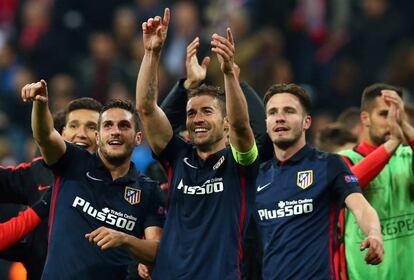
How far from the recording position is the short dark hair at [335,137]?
368 inches

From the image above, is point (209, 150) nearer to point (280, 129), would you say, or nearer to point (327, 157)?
point (280, 129)

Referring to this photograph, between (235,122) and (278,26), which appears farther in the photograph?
(278,26)

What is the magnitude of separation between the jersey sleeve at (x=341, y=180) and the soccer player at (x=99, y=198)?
114 cm

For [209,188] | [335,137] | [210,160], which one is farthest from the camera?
[335,137]

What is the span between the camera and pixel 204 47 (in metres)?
13.6

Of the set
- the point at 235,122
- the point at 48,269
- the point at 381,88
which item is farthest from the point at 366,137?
the point at 48,269

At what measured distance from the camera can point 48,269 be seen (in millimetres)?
7043

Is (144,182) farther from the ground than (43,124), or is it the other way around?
(43,124)

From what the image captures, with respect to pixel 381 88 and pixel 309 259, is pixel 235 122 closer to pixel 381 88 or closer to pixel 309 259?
pixel 309 259

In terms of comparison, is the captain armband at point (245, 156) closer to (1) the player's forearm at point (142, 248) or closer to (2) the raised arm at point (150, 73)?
(2) the raised arm at point (150, 73)

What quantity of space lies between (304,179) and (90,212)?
139 cm

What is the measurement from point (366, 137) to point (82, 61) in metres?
7.30

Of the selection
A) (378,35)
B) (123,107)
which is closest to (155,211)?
(123,107)

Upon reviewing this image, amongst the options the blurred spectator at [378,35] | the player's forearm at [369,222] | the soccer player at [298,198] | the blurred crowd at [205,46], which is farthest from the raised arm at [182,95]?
the blurred spectator at [378,35]
